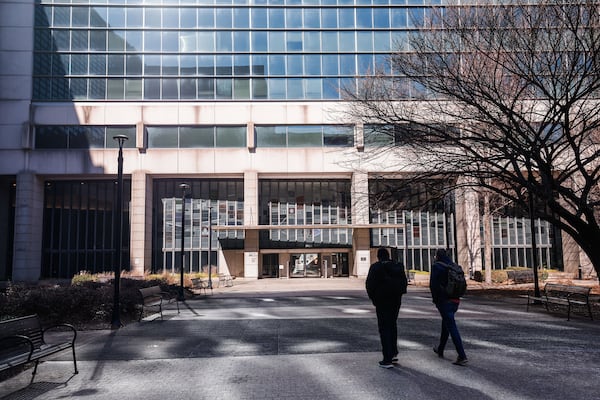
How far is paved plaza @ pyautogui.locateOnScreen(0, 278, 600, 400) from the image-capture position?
229 inches

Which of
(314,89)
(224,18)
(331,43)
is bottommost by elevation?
(314,89)

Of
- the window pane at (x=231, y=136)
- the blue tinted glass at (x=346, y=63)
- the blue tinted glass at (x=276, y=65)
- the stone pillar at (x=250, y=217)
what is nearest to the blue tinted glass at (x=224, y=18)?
the blue tinted glass at (x=276, y=65)

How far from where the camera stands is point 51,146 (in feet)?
130

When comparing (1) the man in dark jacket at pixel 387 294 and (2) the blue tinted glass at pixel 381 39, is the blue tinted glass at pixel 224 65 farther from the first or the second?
(1) the man in dark jacket at pixel 387 294

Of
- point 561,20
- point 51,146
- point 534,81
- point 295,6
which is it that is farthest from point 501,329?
point 51,146

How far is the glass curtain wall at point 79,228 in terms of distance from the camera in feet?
140

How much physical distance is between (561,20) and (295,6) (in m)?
31.3

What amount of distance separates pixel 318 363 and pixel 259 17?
1533 inches

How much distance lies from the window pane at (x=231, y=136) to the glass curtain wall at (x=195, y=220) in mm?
4179

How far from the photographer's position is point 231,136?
4012 centimetres

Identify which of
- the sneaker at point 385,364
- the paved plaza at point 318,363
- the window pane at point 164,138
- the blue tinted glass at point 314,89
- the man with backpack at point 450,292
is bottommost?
the paved plaza at point 318,363

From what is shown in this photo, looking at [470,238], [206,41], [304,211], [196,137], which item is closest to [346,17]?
[206,41]

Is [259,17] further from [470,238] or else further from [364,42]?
[470,238]

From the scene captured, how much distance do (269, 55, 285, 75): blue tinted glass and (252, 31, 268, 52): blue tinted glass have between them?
3.94 ft
